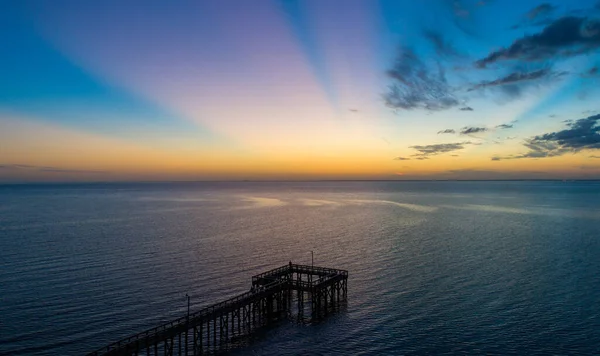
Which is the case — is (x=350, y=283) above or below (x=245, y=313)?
above

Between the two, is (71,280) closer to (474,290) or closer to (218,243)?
(218,243)

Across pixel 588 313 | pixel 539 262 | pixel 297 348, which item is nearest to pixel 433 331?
pixel 297 348

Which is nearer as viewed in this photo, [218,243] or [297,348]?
[297,348]

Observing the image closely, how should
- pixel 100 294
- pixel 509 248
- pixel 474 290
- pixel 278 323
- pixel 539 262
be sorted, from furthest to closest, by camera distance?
pixel 509 248
pixel 539 262
pixel 474 290
pixel 100 294
pixel 278 323

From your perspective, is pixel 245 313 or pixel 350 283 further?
pixel 350 283

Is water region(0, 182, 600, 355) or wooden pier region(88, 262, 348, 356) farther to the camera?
water region(0, 182, 600, 355)

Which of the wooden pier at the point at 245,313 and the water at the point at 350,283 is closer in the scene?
the wooden pier at the point at 245,313

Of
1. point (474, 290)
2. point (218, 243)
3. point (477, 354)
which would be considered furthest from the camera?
point (218, 243)
